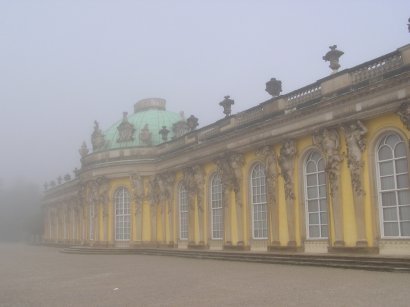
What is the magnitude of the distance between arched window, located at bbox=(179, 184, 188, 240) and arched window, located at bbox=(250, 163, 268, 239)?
7.17 m

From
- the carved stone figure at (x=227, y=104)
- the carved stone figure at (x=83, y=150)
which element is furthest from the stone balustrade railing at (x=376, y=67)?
the carved stone figure at (x=83, y=150)

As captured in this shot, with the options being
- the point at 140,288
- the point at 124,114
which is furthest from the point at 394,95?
the point at 124,114

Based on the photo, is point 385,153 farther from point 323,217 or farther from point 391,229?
point 323,217

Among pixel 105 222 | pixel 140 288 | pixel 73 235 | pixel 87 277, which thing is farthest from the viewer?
pixel 73 235

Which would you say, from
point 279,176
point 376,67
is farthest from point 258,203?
point 376,67

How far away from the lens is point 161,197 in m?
33.0

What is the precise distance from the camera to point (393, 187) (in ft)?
59.2

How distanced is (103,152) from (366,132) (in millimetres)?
22477

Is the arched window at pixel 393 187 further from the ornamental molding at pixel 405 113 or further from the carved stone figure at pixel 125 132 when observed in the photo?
the carved stone figure at pixel 125 132

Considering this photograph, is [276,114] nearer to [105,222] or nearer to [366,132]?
[366,132]

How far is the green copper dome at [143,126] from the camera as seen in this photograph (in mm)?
36688

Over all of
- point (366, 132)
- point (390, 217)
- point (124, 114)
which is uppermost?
point (124, 114)

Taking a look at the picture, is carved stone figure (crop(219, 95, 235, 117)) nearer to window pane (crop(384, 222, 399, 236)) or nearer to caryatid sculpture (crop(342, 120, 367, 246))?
caryatid sculpture (crop(342, 120, 367, 246))

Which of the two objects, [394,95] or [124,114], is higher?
[124,114]
